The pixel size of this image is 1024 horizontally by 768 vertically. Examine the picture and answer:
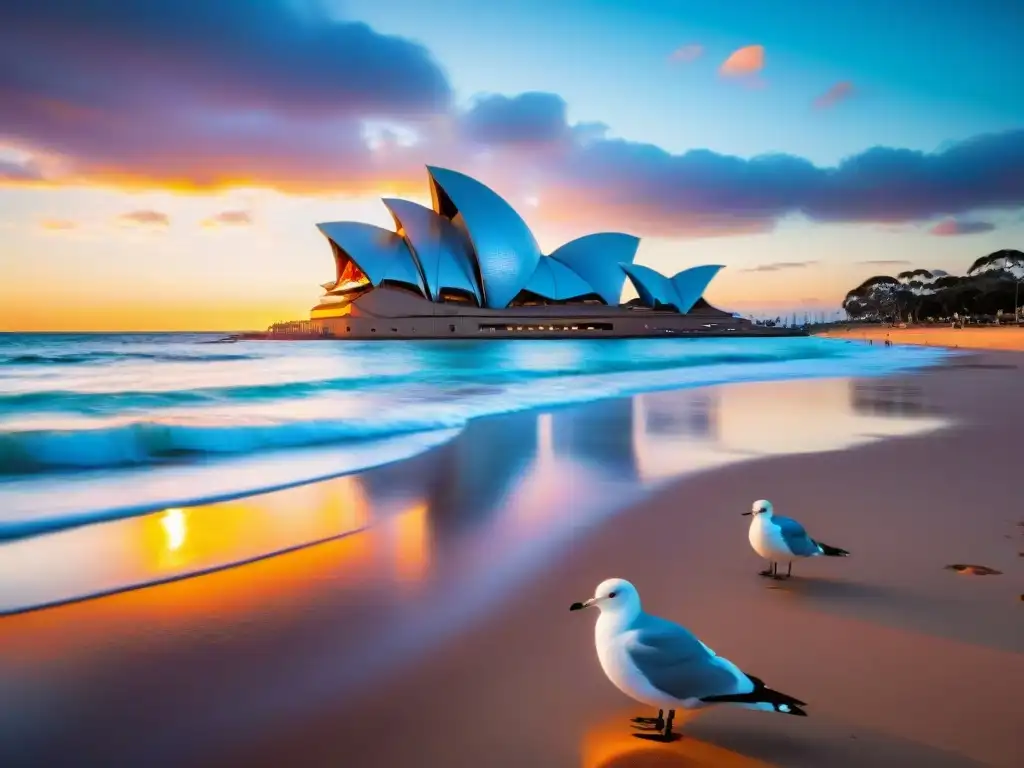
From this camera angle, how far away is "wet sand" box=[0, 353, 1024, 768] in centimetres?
174

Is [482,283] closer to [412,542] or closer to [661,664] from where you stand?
[412,542]

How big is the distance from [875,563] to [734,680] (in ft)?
5.89

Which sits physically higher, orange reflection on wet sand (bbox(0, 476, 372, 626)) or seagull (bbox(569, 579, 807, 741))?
seagull (bbox(569, 579, 807, 741))

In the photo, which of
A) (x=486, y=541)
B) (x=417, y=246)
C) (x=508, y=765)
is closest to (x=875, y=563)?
(x=486, y=541)

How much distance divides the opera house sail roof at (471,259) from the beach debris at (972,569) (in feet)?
140

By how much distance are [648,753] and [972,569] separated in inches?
78.3

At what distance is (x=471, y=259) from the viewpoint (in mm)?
48875

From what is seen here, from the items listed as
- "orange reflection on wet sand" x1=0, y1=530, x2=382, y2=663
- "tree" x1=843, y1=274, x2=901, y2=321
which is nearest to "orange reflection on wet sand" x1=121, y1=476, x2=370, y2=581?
"orange reflection on wet sand" x1=0, y1=530, x2=382, y2=663

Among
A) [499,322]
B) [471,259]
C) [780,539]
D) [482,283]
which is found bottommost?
[780,539]

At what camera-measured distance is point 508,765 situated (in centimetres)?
165

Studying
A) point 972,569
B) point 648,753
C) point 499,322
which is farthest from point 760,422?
point 499,322

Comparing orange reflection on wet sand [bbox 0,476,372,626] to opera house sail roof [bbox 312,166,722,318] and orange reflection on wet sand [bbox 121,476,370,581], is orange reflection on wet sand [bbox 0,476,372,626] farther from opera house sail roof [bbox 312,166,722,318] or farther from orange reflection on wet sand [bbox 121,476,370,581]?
opera house sail roof [bbox 312,166,722,318]

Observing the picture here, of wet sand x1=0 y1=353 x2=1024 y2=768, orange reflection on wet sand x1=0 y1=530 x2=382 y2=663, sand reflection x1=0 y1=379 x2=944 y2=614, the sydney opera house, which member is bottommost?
sand reflection x1=0 y1=379 x2=944 y2=614

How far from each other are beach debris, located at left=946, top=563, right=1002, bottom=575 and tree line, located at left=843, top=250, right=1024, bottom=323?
68.7 m
